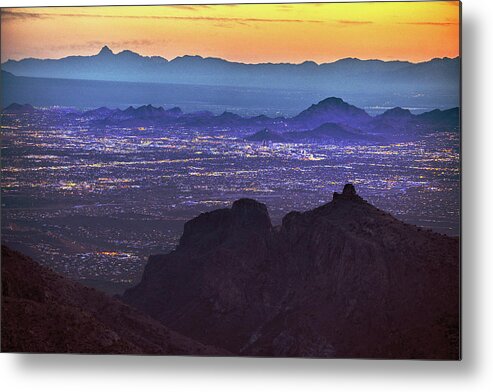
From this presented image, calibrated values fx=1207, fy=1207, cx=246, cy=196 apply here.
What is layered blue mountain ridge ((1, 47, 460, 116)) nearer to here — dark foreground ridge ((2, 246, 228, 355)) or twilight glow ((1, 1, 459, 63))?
twilight glow ((1, 1, 459, 63))

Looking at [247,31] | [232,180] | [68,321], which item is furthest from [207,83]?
[68,321]

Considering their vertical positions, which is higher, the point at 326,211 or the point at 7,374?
the point at 326,211

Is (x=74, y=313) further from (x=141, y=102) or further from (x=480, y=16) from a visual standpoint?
(x=480, y=16)

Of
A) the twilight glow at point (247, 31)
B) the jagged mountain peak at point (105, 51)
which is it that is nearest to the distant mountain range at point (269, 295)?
the twilight glow at point (247, 31)

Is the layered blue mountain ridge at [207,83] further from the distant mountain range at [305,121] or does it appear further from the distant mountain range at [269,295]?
the distant mountain range at [269,295]

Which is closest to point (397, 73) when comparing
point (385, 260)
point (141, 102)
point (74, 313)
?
point (385, 260)

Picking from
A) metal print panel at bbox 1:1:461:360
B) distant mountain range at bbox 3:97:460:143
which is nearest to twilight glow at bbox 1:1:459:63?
metal print panel at bbox 1:1:461:360
